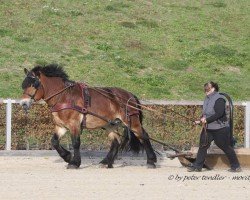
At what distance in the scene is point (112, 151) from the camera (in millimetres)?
15133

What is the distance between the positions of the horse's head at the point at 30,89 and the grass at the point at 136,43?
409 inches

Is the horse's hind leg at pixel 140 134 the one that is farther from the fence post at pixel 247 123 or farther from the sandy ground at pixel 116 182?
the fence post at pixel 247 123

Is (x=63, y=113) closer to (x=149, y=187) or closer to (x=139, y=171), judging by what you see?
(x=139, y=171)

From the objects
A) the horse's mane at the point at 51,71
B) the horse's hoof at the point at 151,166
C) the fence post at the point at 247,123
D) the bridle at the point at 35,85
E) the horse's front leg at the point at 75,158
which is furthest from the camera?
the fence post at the point at 247,123

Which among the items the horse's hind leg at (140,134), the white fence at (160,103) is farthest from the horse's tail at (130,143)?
the white fence at (160,103)

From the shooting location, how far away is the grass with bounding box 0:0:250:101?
92.4 feet

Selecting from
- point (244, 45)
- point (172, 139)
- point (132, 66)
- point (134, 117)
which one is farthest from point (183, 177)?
point (244, 45)

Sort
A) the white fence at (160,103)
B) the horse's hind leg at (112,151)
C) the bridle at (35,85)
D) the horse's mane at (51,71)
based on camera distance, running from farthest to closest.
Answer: the white fence at (160,103), the horse's hind leg at (112,151), the horse's mane at (51,71), the bridle at (35,85)

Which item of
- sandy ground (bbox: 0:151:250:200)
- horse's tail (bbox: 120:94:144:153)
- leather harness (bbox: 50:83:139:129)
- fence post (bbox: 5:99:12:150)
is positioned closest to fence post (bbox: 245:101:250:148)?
sandy ground (bbox: 0:151:250:200)

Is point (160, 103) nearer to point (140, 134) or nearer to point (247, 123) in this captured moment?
point (247, 123)

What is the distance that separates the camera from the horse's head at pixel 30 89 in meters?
14.4

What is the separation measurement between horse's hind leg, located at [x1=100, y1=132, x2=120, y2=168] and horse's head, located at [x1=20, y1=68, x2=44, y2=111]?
1.82 metres

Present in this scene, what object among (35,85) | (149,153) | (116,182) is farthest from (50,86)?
(116,182)

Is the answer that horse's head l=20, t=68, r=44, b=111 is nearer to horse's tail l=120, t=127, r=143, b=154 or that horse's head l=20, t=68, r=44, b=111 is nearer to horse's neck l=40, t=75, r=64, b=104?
horse's neck l=40, t=75, r=64, b=104
